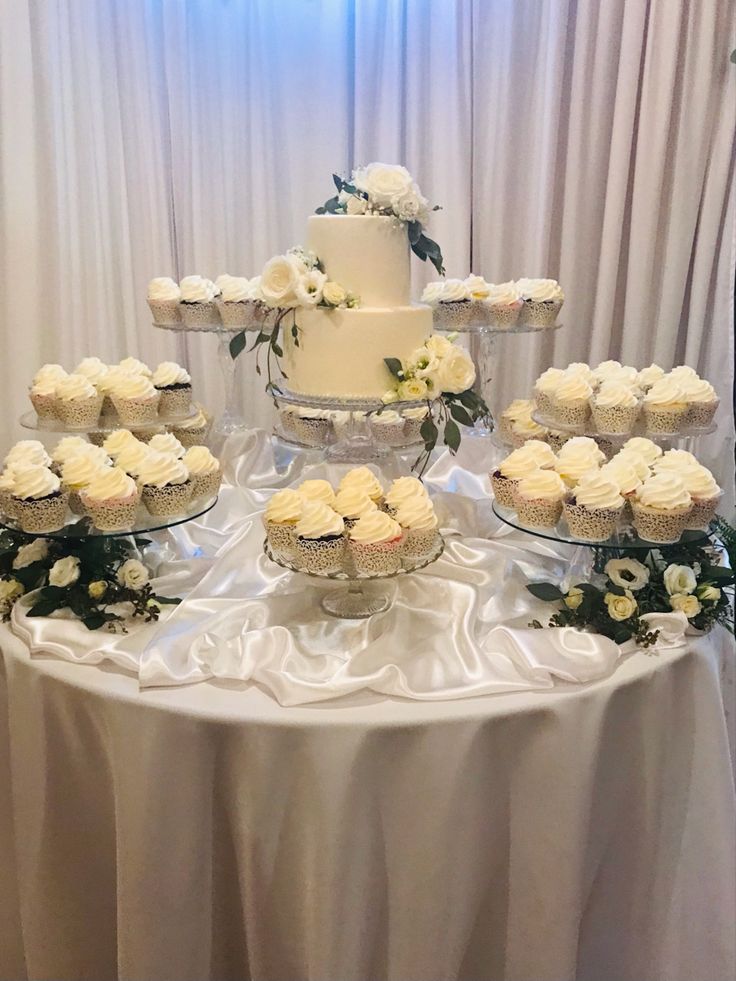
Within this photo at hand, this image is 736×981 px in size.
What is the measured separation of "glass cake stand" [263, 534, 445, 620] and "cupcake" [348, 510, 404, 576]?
16 millimetres

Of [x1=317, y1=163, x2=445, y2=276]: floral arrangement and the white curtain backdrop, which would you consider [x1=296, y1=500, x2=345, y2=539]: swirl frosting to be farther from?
the white curtain backdrop

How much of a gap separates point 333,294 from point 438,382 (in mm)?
319

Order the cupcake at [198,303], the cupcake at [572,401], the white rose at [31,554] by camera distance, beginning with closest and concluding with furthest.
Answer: the white rose at [31,554] → the cupcake at [572,401] → the cupcake at [198,303]

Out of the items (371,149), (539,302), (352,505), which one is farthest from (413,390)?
(371,149)

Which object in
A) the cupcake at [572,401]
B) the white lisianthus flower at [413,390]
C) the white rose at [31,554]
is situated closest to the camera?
the white rose at [31,554]

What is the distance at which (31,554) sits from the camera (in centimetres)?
167

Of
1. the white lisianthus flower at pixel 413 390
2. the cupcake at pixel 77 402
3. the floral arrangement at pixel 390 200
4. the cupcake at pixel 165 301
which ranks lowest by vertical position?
the cupcake at pixel 77 402

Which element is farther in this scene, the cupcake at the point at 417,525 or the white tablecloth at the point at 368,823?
the cupcake at the point at 417,525

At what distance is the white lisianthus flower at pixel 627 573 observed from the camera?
1582mm

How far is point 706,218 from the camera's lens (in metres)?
3.00

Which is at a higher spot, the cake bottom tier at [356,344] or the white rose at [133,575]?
the cake bottom tier at [356,344]

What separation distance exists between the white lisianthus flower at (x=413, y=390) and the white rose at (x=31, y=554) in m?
0.81

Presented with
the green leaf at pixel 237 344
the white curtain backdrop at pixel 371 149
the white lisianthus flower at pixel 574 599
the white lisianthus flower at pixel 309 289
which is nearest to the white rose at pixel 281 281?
the white lisianthus flower at pixel 309 289

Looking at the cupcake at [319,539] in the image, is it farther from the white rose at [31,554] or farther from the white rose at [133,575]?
the white rose at [31,554]
